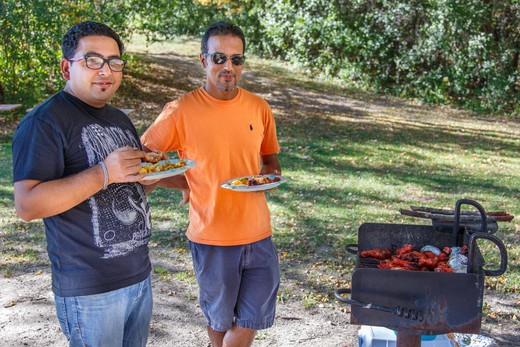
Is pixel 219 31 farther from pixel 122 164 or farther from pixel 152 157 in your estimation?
pixel 122 164

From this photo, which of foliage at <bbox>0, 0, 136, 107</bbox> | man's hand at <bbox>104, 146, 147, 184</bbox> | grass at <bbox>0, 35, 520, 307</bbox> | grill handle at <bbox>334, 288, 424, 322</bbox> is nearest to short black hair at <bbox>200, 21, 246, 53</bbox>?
man's hand at <bbox>104, 146, 147, 184</bbox>

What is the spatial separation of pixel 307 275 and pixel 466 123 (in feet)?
29.1

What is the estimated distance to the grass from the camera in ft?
19.9

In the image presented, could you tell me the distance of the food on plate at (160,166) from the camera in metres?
2.52

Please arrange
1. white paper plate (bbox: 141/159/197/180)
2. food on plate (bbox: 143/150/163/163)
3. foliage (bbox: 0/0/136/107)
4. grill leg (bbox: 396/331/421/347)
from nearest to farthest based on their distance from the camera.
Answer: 1. white paper plate (bbox: 141/159/197/180)
2. food on plate (bbox: 143/150/163/163)
3. grill leg (bbox: 396/331/421/347)
4. foliage (bbox: 0/0/136/107)

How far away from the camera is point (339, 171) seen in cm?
910

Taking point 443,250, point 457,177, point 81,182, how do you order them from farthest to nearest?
point 457,177 → point 443,250 → point 81,182

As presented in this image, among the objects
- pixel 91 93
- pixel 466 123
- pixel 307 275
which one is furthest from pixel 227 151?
pixel 466 123

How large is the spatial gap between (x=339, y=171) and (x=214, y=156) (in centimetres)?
603

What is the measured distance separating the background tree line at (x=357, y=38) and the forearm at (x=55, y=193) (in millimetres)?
10023

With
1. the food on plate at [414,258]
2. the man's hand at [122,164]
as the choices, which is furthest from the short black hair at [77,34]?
the food on plate at [414,258]

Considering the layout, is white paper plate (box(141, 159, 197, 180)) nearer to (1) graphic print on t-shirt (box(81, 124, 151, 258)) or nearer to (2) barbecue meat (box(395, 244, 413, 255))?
(1) graphic print on t-shirt (box(81, 124, 151, 258))

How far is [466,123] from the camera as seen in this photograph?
13305 mm

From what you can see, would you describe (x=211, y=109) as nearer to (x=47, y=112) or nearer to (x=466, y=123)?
(x=47, y=112)
